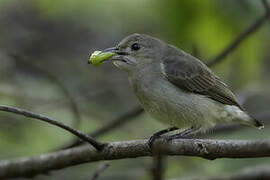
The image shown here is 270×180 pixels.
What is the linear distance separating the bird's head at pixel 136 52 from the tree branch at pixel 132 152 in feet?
3.34

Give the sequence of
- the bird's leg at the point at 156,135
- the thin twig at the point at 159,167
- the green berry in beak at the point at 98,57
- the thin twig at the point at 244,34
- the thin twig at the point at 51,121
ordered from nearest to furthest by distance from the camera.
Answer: the thin twig at the point at 159,167 < the thin twig at the point at 51,121 < the bird's leg at the point at 156,135 < the green berry in beak at the point at 98,57 < the thin twig at the point at 244,34

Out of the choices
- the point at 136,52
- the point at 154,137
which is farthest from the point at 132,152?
the point at 136,52

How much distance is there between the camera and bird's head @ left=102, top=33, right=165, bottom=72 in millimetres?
4805

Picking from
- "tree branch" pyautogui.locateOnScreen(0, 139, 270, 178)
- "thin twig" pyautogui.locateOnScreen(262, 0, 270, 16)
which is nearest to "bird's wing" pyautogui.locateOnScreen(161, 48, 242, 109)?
"thin twig" pyautogui.locateOnScreen(262, 0, 270, 16)

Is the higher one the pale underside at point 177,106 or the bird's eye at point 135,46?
the bird's eye at point 135,46

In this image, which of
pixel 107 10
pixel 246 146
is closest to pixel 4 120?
pixel 107 10

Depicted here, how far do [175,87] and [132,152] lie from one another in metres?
1.31

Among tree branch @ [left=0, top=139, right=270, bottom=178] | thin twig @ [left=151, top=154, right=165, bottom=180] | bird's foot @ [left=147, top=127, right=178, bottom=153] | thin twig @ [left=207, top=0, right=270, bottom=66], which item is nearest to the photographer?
thin twig @ [left=151, top=154, right=165, bottom=180]

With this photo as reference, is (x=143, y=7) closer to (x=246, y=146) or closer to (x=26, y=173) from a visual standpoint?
(x=26, y=173)

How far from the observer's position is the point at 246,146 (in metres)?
3.01

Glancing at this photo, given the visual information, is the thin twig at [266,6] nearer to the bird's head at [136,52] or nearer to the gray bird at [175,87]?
the gray bird at [175,87]

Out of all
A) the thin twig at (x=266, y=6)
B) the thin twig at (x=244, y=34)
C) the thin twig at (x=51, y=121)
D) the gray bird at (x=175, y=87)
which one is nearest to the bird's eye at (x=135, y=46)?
the gray bird at (x=175, y=87)

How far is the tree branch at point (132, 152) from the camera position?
3023mm

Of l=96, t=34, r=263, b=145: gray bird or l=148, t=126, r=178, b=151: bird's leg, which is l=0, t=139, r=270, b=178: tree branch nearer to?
l=148, t=126, r=178, b=151: bird's leg
